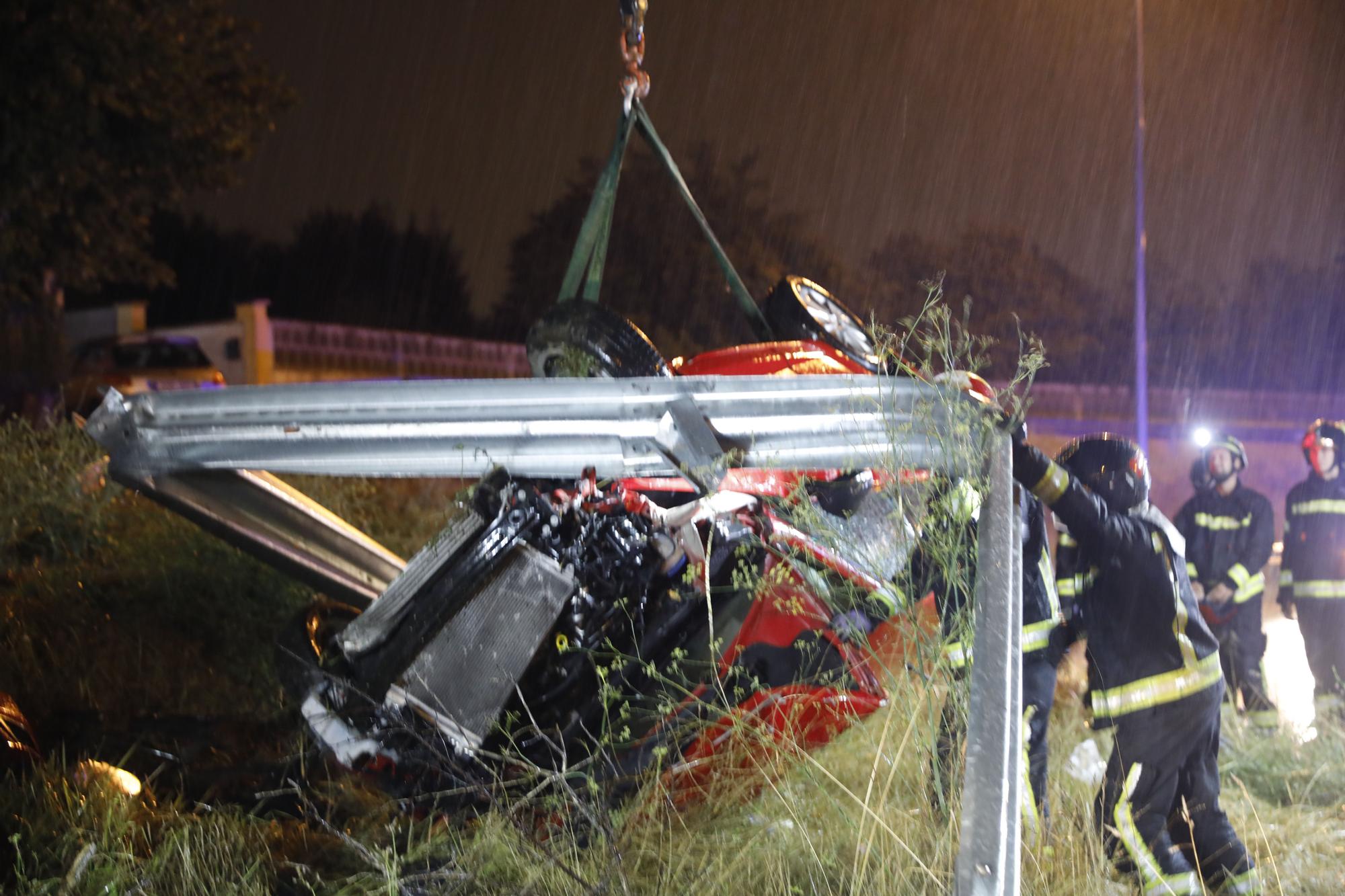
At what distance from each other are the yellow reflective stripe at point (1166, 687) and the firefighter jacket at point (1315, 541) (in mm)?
3007

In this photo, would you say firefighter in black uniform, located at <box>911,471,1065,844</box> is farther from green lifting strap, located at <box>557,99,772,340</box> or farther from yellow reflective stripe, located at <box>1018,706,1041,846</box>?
green lifting strap, located at <box>557,99,772,340</box>

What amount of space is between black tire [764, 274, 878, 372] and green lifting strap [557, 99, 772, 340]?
0.14m

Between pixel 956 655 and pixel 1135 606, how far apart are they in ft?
3.55

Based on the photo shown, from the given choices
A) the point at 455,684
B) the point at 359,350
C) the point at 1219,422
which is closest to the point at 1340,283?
the point at 1219,422

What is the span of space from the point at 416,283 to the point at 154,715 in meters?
28.2

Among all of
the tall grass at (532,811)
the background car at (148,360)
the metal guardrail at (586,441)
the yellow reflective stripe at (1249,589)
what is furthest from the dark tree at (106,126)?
the yellow reflective stripe at (1249,589)

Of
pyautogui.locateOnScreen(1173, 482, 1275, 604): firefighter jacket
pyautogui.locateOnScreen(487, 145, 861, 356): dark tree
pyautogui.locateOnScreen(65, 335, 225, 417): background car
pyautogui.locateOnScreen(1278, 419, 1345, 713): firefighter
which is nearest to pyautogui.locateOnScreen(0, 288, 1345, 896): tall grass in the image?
pyautogui.locateOnScreen(1278, 419, 1345, 713): firefighter

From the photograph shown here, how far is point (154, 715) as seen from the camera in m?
4.61

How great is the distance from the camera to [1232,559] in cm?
616

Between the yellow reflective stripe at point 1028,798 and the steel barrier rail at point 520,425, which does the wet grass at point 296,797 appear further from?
the steel barrier rail at point 520,425

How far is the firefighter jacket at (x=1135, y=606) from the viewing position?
11.0 ft

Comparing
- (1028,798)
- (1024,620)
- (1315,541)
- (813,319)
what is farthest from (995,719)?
(1315,541)

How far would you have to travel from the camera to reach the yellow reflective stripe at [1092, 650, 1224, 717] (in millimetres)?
3346

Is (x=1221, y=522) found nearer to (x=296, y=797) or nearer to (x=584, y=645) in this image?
(x=584, y=645)
